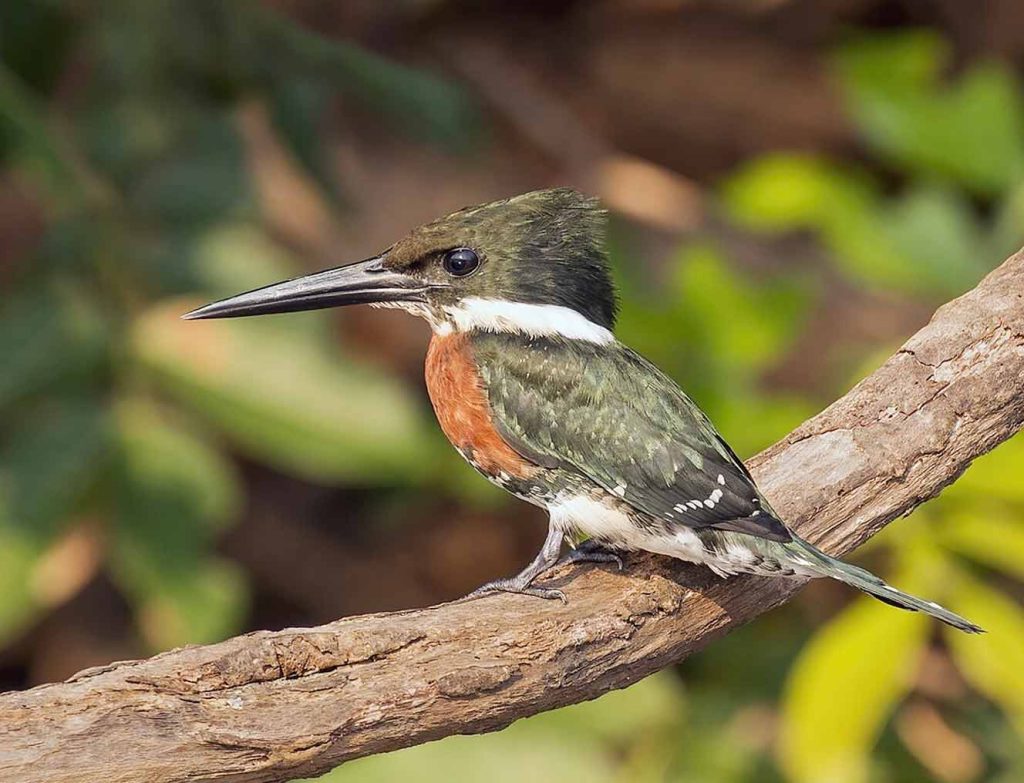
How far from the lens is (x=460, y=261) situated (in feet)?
7.81

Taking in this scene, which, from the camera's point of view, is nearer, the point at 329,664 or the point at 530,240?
the point at 329,664

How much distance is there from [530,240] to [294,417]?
103 cm

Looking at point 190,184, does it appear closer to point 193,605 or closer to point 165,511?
point 165,511

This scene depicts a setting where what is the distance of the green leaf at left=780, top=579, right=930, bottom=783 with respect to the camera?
8.90 feet

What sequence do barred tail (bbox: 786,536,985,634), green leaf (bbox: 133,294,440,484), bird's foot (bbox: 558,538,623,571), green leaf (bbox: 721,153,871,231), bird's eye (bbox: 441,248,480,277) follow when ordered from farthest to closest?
green leaf (bbox: 721,153,871,231) → green leaf (bbox: 133,294,440,484) → bird's eye (bbox: 441,248,480,277) → bird's foot (bbox: 558,538,623,571) → barred tail (bbox: 786,536,985,634)

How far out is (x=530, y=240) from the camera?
2.37m

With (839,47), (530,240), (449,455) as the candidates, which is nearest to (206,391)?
(449,455)

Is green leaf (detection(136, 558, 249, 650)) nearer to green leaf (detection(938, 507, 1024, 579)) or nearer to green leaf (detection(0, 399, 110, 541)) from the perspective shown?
green leaf (detection(0, 399, 110, 541))

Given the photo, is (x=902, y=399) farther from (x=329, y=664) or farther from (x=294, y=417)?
(x=294, y=417)

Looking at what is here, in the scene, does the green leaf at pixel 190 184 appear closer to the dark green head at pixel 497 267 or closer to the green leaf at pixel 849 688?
the dark green head at pixel 497 267

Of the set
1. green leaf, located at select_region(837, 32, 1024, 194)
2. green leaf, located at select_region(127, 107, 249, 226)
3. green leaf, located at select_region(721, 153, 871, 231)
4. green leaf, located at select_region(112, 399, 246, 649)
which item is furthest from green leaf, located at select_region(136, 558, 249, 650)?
green leaf, located at select_region(837, 32, 1024, 194)

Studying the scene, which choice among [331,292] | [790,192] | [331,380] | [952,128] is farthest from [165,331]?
[952,128]

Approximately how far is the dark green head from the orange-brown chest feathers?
0.06 m

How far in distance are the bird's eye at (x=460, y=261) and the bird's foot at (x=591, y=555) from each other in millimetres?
461
